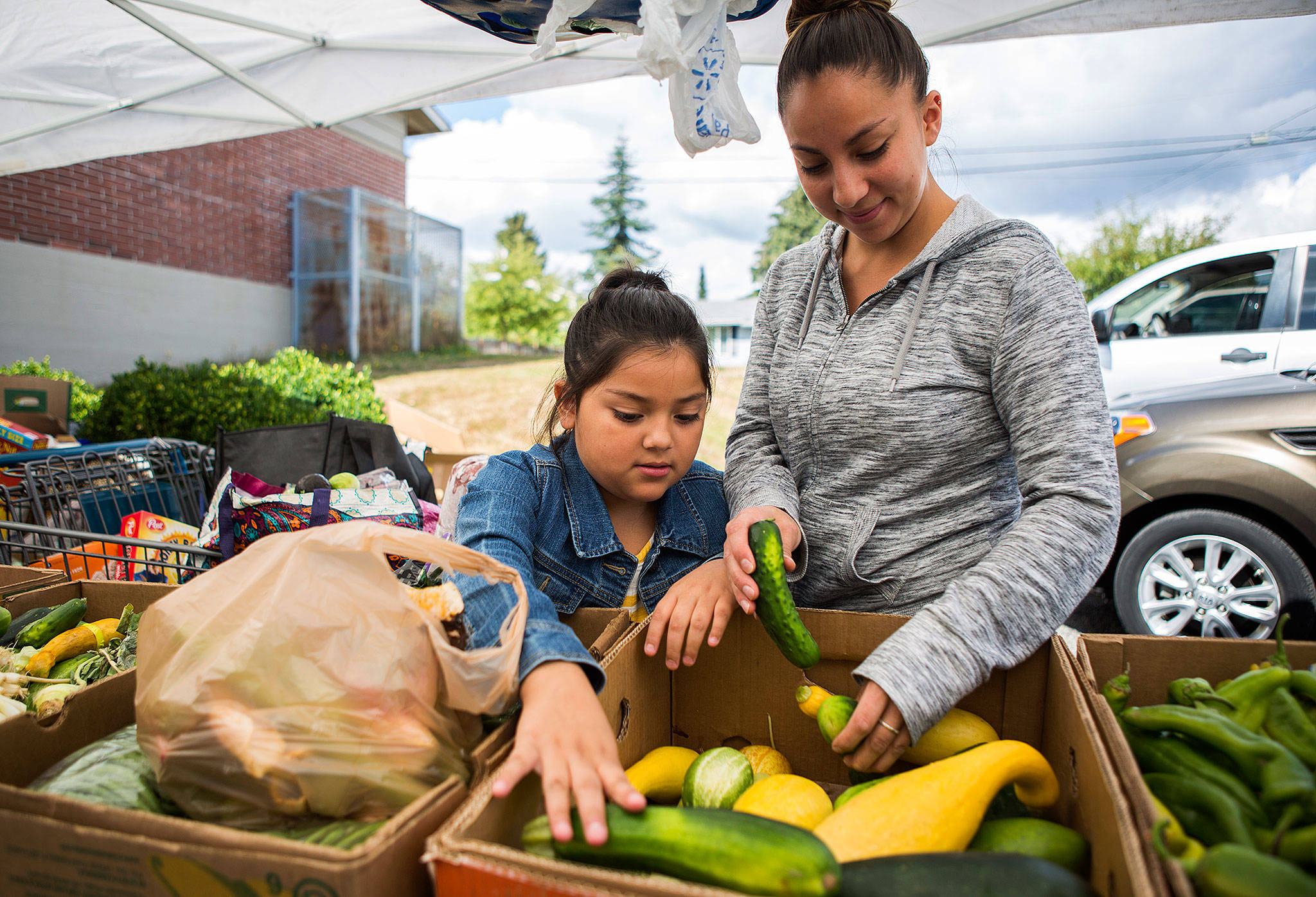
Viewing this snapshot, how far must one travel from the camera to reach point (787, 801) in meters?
1.15

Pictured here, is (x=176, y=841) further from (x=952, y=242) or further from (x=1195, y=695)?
(x=952, y=242)

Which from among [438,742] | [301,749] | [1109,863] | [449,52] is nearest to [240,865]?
[301,749]

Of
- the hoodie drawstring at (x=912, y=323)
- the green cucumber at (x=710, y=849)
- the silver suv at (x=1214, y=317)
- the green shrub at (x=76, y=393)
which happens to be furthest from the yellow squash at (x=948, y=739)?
the green shrub at (x=76, y=393)

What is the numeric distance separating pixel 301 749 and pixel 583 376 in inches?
44.8

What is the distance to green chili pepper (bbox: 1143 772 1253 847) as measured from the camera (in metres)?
0.90

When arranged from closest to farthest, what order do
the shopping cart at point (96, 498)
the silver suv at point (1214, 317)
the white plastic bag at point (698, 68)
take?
the white plastic bag at point (698, 68) → the shopping cart at point (96, 498) → the silver suv at point (1214, 317)

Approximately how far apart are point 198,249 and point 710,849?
1344cm

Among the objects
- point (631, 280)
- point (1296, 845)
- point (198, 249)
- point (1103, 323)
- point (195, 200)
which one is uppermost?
point (195, 200)

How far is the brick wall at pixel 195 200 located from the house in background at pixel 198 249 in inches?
0.9

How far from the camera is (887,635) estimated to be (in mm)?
1475

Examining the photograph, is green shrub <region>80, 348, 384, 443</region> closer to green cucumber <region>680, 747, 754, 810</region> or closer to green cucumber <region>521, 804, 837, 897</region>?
green cucumber <region>680, 747, 754, 810</region>

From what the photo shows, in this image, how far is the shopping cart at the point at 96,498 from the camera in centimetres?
290

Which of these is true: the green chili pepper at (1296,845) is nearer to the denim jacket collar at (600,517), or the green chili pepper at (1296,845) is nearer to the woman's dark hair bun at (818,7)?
the denim jacket collar at (600,517)

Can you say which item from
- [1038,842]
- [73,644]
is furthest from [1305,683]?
[73,644]
